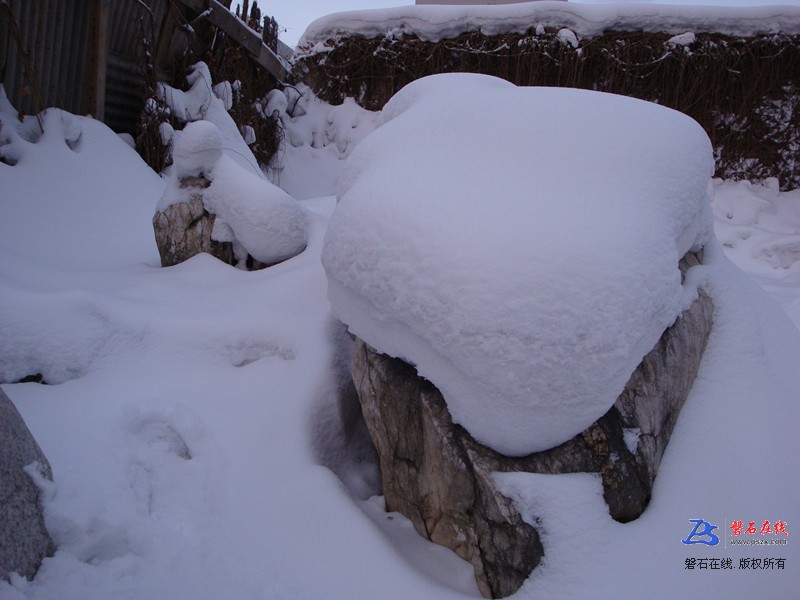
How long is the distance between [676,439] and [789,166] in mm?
4963

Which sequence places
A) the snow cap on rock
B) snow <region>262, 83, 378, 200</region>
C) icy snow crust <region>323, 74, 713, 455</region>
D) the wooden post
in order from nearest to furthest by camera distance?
icy snow crust <region>323, 74, 713, 455</region> < the snow cap on rock < the wooden post < snow <region>262, 83, 378, 200</region>

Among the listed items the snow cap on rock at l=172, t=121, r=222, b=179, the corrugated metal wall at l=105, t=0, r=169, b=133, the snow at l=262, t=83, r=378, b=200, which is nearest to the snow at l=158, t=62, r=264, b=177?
the corrugated metal wall at l=105, t=0, r=169, b=133

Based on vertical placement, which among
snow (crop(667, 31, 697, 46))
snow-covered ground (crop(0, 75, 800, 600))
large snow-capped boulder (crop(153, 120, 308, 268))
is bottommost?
snow-covered ground (crop(0, 75, 800, 600))

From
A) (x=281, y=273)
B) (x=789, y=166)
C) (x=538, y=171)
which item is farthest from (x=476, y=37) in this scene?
(x=538, y=171)

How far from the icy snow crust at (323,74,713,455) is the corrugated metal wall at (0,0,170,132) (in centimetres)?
273

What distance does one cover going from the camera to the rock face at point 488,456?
1269 millimetres

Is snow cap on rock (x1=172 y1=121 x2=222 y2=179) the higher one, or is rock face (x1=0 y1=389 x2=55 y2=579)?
snow cap on rock (x1=172 y1=121 x2=222 y2=179)

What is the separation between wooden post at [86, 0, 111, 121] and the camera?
11.8ft

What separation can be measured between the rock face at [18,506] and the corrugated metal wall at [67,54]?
2723 millimetres

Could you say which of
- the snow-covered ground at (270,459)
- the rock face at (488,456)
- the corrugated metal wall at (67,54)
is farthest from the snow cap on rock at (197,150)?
the rock face at (488,456)

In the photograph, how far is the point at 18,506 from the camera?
3.55 feet

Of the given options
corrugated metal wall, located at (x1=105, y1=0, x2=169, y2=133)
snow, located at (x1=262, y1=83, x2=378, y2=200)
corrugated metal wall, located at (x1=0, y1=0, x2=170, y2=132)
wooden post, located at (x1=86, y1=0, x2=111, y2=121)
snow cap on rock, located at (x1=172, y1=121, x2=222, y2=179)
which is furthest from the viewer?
snow, located at (x1=262, y1=83, x2=378, y2=200)

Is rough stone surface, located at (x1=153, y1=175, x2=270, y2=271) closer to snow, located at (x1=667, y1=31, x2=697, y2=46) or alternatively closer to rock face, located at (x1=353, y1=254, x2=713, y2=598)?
rock face, located at (x1=353, y1=254, x2=713, y2=598)

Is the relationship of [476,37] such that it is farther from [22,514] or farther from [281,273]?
[22,514]
